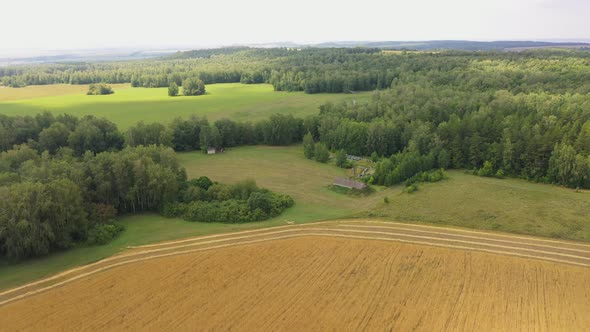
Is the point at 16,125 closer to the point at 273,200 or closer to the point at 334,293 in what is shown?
the point at 273,200

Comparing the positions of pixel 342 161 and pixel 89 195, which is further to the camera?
pixel 342 161

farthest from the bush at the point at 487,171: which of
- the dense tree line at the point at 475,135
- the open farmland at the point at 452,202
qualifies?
the open farmland at the point at 452,202

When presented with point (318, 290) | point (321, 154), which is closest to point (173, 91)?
point (321, 154)

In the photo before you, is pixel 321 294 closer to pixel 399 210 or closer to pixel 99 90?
pixel 399 210

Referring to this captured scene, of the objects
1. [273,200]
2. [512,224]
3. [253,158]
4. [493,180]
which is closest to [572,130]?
[493,180]

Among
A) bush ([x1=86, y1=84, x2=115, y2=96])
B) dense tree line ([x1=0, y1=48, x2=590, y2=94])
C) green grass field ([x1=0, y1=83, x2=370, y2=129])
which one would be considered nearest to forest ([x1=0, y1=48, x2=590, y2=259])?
dense tree line ([x1=0, y1=48, x2=590, y2=94])

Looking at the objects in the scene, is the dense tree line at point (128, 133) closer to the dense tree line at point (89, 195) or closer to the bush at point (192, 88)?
the dense tree line at point (89, 195)
